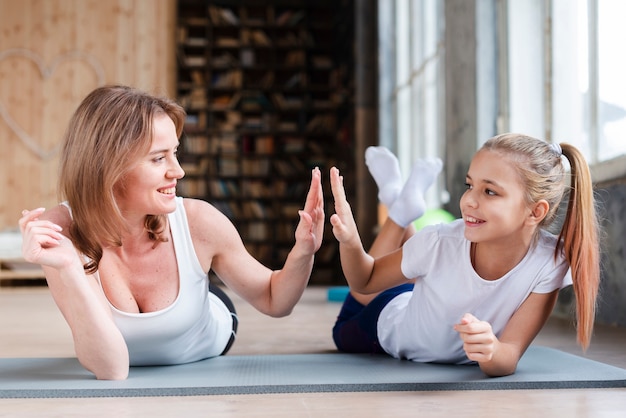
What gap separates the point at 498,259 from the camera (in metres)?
1.81

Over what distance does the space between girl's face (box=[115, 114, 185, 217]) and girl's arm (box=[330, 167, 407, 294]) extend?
358 mm

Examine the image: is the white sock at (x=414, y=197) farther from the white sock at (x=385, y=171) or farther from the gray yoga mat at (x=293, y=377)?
the gray yoga mat at (x=293, y=377)

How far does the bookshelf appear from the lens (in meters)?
8.71

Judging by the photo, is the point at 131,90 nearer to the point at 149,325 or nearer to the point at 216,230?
the point at 216,230

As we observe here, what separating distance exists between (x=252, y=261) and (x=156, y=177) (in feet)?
1.29

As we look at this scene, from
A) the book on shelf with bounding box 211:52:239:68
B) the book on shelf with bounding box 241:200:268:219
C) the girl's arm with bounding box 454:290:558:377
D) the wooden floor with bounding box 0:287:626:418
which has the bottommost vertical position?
the book on shelf with bounding box 241:200:268:219

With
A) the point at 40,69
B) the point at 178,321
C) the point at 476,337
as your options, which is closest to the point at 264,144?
the point at 40,69

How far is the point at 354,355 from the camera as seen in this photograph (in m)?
2.25

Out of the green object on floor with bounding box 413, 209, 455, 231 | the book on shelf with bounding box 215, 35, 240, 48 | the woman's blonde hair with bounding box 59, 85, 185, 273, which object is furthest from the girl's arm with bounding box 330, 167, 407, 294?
the book on shelf with bounding box 215, 35, 240, 48

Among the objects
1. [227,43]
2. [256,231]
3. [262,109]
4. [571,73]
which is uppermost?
[227,43]

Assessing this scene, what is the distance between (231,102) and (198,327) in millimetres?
6966

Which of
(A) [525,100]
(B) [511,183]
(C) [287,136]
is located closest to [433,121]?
(A) [525,100]

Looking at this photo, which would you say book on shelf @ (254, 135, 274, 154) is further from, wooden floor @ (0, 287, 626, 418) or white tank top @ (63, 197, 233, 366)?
wooden floor @ (0, 287, 626, 418)

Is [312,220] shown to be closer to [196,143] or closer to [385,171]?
[385,171]
